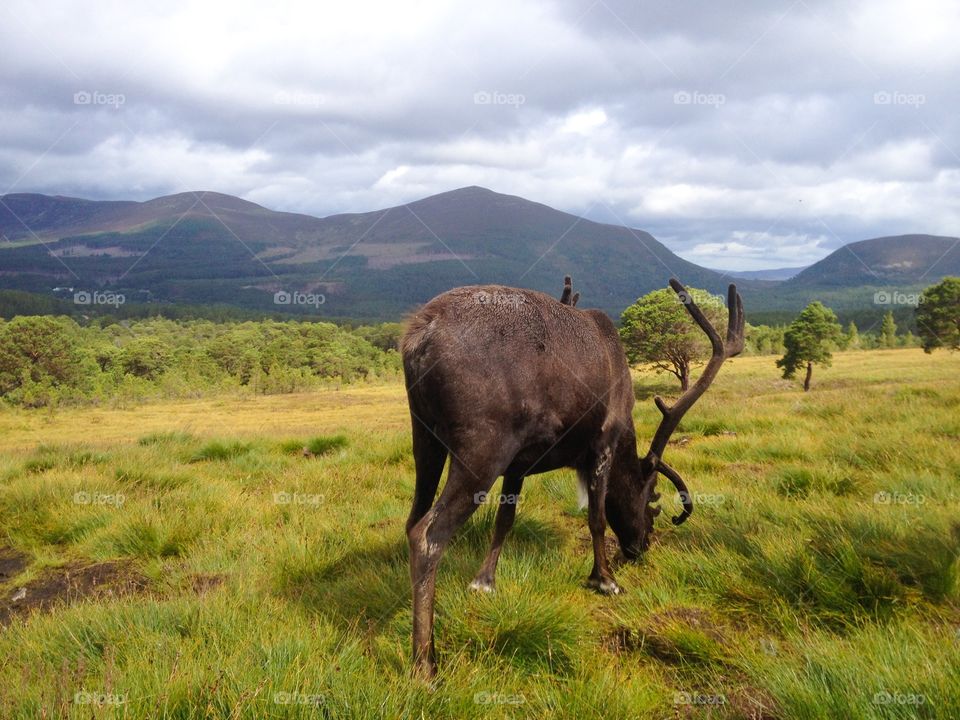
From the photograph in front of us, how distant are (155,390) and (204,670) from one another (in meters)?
69.2

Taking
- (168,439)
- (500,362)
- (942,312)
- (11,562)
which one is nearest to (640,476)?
(500,362)

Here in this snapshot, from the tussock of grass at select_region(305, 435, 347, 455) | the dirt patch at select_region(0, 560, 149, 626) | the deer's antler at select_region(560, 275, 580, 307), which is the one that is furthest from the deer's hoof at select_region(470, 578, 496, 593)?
the tussock of grass at select_region(305, 435, 347, 455)

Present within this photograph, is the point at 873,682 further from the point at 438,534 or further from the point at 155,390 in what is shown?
the point at 155,390

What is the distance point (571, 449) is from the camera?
464cm

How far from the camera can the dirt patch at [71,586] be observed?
5.16m

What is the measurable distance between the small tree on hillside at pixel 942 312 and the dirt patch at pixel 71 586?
196ft

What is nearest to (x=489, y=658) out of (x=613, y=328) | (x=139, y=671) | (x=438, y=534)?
(x=438, y=534)

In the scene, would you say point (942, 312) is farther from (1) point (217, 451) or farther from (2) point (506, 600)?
(2) point (506, 600)

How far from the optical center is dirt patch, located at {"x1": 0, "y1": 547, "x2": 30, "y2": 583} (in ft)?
19.5

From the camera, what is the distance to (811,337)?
1745 inches

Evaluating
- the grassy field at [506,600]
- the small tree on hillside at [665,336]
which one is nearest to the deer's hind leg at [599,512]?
the grassy field at [506,600]

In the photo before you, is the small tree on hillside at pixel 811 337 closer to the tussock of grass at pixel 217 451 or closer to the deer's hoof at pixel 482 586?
the tussock of grass at pixel 217 451

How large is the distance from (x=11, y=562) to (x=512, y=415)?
→ 20.2 feet

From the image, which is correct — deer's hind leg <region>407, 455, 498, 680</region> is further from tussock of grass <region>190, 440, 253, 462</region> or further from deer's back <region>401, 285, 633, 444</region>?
tussock of grass <region>190, 440, 253, 462</region>
